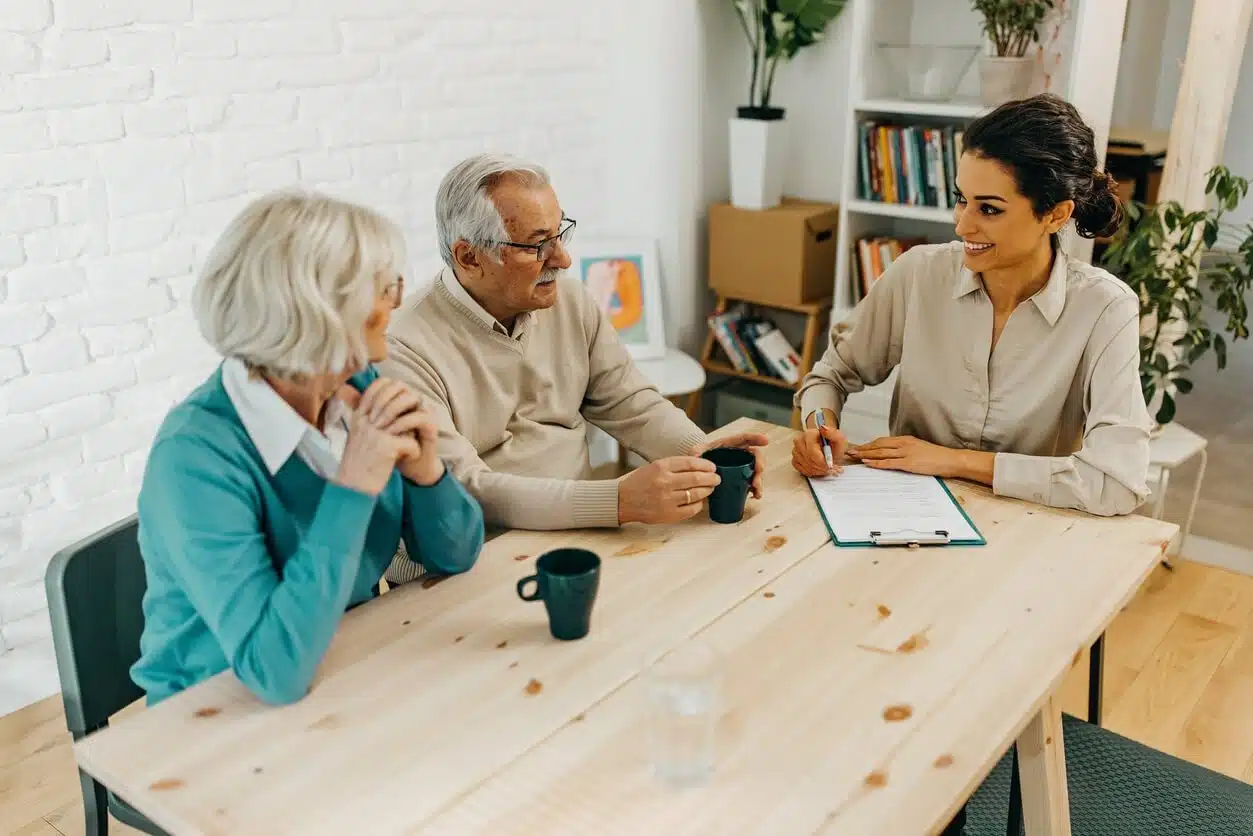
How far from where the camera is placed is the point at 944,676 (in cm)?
126

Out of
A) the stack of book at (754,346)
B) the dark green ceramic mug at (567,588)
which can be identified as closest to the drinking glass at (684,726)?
the dark green ceramic mug at (567,588)

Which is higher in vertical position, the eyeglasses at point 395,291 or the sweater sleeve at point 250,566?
the eyeglasses at point 395,291

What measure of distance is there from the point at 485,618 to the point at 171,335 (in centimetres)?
152

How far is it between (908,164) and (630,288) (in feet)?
3.11

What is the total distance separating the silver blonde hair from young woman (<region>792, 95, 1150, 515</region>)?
33.0 inches

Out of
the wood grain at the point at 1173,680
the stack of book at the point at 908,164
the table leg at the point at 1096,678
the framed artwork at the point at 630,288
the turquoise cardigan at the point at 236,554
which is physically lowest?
the wood grain at the point at 1173,680

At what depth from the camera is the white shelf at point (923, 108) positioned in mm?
3137

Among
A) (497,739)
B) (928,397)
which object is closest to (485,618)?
(497,739)

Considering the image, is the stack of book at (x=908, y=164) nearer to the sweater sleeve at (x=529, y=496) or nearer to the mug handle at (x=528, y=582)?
the sweater sleeve at (x=529, y=496)

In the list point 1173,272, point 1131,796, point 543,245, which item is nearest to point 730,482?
point 543,245

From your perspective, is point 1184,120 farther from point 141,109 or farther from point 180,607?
point 180,607

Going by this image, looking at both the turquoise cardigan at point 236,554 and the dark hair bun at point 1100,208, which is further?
the dark hair bun at point 1100,208

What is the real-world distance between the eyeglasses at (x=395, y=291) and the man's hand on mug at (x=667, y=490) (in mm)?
429

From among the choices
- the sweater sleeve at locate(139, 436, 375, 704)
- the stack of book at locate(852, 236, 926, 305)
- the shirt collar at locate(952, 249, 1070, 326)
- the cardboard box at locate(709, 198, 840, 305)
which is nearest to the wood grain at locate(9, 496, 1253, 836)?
the shirt collar at locate(952, 249, 1070, 326)
